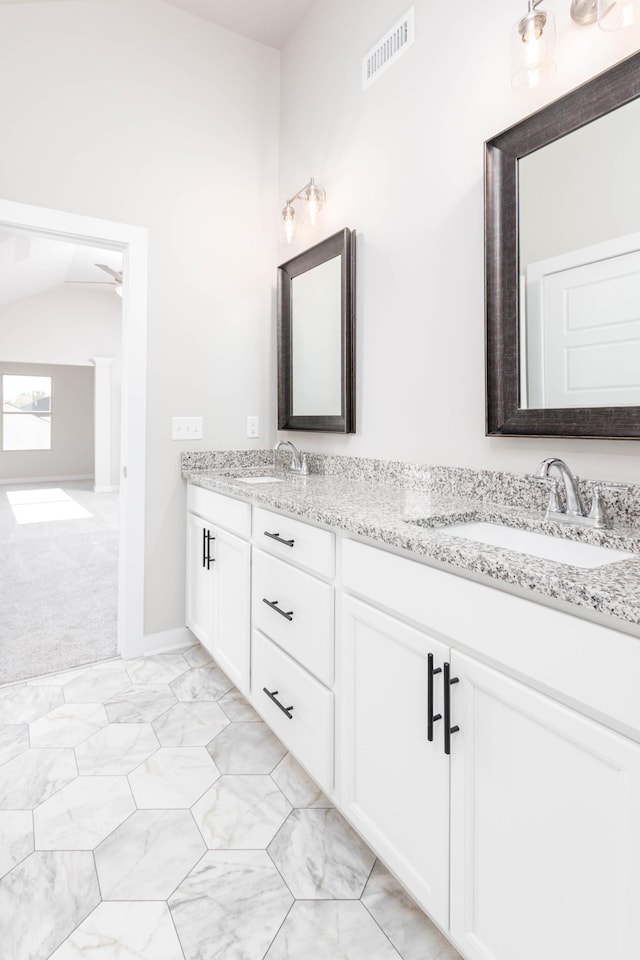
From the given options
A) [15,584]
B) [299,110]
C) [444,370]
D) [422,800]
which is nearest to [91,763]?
[422,800]

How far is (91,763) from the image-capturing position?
175cm

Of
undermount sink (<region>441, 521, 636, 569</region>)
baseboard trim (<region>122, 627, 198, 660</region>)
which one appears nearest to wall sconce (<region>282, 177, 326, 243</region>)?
undermount sink (<region>441, 521, 636, 569</region>)

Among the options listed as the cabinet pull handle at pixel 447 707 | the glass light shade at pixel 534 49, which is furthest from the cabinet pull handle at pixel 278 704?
the glass light shade at pixel 534 49

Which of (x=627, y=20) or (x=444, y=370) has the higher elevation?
(x=627, y=20)

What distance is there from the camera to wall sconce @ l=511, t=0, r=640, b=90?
1258 mm

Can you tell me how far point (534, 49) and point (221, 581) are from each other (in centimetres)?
196

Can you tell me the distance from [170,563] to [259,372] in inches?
42.6

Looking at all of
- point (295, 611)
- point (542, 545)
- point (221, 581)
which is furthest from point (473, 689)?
point (221, 581)

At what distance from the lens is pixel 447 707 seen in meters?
1.01

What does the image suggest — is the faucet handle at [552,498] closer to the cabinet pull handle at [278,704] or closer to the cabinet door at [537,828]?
the cabinet door at [537,828]

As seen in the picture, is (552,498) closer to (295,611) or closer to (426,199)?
(295,611)

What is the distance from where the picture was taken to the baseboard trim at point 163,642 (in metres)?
2.53

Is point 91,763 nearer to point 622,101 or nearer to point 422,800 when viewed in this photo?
point 422,800

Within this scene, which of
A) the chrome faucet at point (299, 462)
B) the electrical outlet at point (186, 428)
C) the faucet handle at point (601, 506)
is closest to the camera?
the faucet handle at point (601, 506)
